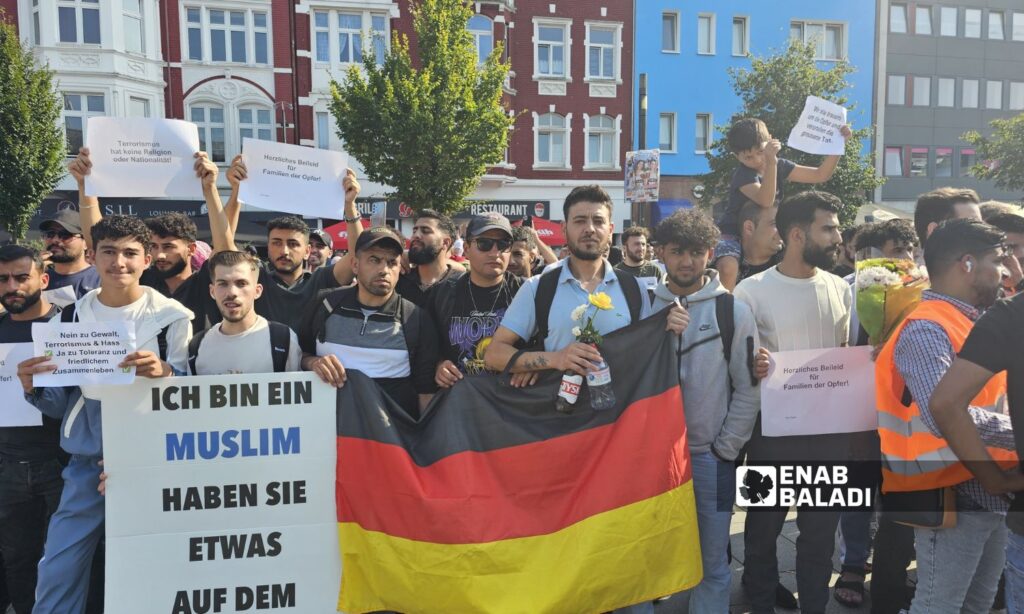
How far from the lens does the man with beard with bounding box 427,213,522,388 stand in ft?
12.8

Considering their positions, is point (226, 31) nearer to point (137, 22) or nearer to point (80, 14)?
point (137, 22)

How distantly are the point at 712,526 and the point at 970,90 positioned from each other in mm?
39706

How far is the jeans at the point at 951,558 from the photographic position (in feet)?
9.19

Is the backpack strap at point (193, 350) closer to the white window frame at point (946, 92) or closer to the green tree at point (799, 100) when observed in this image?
the green tree at point (799, 100)

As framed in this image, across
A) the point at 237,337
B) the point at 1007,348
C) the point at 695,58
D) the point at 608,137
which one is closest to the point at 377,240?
the point at 237,337

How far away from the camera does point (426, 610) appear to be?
3.31m

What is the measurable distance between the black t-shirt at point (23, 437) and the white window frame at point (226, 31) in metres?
22.7

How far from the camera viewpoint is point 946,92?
33781mm

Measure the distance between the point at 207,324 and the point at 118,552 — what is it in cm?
129

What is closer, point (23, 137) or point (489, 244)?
point (489, 244)

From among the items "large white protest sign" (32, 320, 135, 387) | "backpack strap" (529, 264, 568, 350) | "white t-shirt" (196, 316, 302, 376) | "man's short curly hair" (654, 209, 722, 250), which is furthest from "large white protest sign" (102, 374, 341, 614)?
"man's short curly hair" (654, 209, 722, 250)

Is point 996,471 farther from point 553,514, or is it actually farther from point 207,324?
point 207,324

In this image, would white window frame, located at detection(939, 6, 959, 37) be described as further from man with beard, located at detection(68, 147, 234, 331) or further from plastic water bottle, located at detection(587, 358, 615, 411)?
man with beard, located at detection(68, 147, 234, 331)

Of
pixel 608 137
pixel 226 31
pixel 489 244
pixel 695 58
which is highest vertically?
pixel 695 58
